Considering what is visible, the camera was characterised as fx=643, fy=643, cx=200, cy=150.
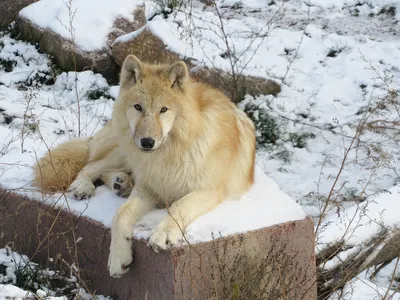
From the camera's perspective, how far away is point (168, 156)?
432 cm

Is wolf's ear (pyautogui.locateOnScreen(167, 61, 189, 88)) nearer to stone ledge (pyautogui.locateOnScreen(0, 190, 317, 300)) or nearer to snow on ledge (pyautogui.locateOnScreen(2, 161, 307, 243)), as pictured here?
snow on ledge (pyautogui.locateOnScreen(2, 161, 307, 243))

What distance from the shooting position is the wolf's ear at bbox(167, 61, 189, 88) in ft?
13.7

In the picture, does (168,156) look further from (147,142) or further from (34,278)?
(34,278)

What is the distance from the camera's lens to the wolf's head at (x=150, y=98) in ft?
13.1

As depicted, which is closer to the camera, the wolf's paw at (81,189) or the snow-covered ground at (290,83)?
the wolf's paw at (81,189)

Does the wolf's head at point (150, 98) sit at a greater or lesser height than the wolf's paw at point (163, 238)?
greater

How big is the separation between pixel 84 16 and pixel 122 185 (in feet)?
14.1

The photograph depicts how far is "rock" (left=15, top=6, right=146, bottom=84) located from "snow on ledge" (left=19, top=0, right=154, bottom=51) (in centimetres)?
6

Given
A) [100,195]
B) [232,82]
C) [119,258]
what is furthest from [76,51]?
[119,258]

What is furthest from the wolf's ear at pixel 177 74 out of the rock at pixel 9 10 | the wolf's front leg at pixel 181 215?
the rock at pixel 9 10

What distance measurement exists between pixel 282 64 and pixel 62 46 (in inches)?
111

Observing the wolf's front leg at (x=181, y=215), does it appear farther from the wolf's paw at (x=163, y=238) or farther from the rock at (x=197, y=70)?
the rock at (x=197, y=70)

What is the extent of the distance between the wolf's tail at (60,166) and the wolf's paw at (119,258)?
81cm

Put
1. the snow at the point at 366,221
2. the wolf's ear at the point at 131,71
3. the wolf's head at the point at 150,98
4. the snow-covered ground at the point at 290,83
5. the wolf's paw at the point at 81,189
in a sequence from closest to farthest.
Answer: the wolf's head at the point at 150,98
the wolf's ear at the point at 131,71
the wolf's paw at the point at 81,189
the snow at the point at 366,221
the snow-covered ground at the point at 290,83
